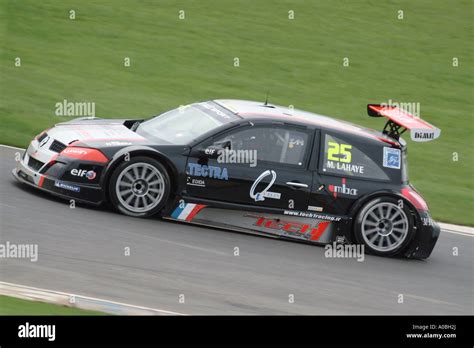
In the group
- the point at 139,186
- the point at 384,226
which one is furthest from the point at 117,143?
the point at 384,226

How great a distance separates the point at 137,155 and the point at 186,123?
3.27ft

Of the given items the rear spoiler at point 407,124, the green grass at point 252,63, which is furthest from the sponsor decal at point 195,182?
the green grass at point 252,63

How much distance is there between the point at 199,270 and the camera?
8352 millimetres

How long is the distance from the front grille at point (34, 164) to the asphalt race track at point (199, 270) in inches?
12.5

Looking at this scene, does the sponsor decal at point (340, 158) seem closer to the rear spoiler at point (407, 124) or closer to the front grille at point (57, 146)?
the rear spoiler at point (407, 124)

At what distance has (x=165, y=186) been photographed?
9406mm

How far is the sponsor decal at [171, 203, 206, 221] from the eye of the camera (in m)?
9.55

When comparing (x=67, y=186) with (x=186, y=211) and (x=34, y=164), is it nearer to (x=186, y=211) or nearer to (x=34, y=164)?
(x=34, y=164)

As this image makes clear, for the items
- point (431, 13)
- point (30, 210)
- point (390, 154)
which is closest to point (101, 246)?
point (30, 210)

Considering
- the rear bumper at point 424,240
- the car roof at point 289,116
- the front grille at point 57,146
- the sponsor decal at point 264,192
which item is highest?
the car roof at point 289,116

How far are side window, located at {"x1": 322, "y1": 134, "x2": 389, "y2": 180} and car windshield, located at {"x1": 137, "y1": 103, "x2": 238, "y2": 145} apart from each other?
1194 millimetres

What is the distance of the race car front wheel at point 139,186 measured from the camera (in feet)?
30.7
